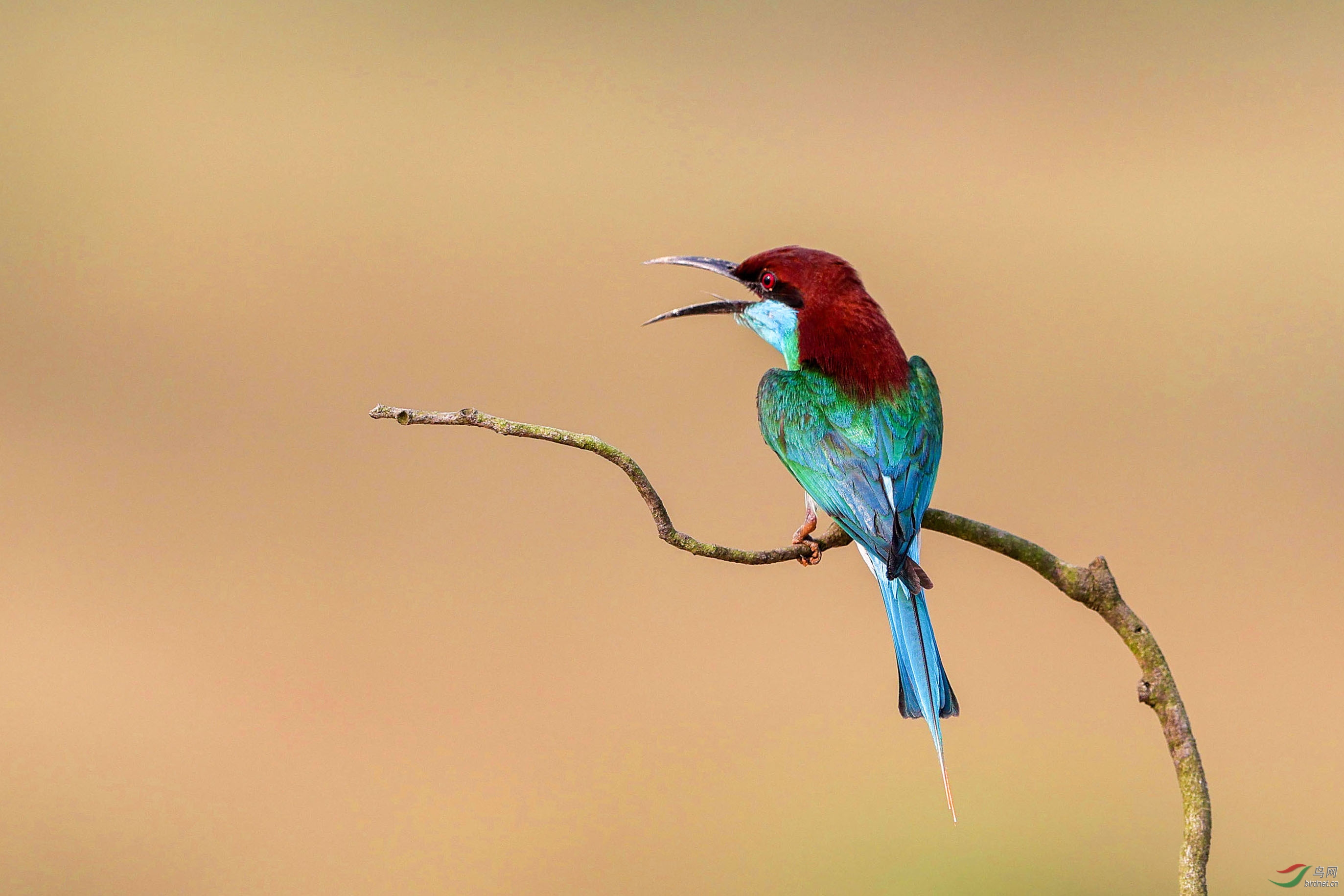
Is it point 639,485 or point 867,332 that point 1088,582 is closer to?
point 639,485

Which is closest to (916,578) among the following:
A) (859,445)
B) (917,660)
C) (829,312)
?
(917,660)

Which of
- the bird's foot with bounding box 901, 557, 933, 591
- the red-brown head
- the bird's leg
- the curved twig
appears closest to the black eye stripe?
the red-brown head

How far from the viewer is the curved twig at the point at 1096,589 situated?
1.41 feet

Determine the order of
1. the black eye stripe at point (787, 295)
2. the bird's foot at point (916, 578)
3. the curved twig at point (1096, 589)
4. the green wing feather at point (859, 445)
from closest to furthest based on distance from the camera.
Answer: the curved twig at point (1096, 589) < the bird's foot at point (916, 578) < the green wing feather at point (859, 445) < the black eye stripe at point (787, 295)

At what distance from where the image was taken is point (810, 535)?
900mm

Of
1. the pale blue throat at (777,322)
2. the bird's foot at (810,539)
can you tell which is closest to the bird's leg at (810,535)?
the bird's foot at (810,539)

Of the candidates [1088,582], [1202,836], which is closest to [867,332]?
[1088,582]

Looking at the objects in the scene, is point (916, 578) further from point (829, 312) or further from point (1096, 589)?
point (829, 312)

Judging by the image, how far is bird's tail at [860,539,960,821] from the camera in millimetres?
709

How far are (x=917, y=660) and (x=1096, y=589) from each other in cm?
23

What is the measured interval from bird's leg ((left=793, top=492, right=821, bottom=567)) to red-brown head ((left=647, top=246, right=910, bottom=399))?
4.5 inches

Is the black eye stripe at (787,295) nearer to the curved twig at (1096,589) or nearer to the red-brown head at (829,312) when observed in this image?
Result: the red-brown head at (829,312)

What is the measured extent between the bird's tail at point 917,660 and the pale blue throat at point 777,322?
0.26m

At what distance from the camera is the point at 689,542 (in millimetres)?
499
